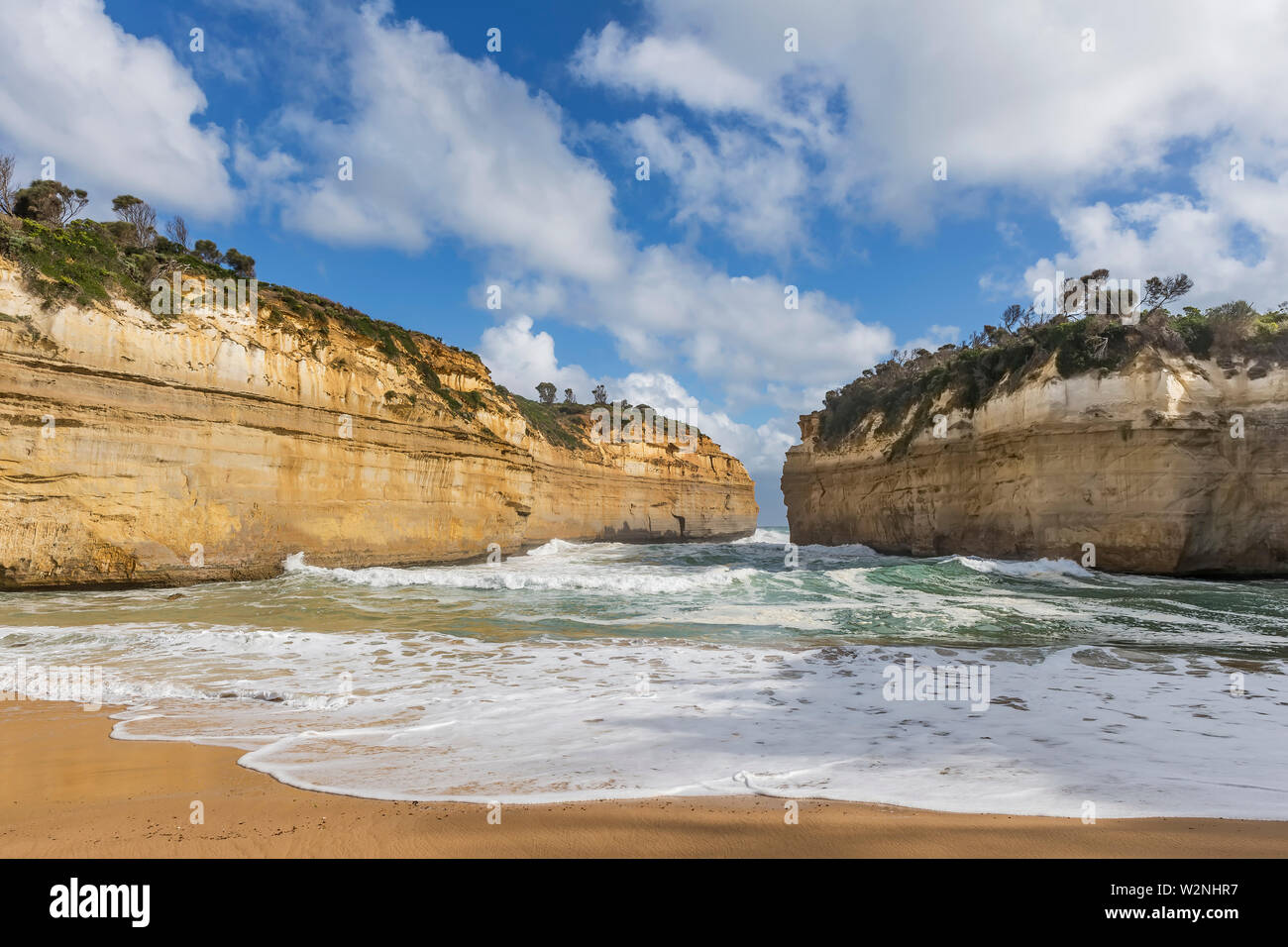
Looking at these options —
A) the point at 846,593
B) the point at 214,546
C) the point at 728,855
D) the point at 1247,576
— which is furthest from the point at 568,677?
the point at 1247,576

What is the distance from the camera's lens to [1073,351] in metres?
17.2

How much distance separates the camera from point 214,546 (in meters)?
14.6

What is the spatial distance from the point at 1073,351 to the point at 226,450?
22850 millimetres

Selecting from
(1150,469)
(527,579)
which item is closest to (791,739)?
(527,579)

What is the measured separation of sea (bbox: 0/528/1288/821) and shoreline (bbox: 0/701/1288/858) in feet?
0.70

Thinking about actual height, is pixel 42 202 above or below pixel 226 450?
above

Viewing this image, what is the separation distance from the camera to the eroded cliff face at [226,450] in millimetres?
12461

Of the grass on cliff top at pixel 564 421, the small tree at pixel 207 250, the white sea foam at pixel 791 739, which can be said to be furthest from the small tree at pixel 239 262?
the white sea foam at pixel 791 739

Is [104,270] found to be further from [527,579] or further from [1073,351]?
[1073,351]

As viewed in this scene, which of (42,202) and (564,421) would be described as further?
(564,421)

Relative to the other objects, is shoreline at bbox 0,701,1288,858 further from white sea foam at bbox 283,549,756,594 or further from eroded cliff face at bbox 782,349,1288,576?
eroded cliff face at bbox 782,349,1288,576

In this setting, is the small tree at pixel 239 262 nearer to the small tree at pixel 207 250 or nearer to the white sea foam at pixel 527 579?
the small tree at pixel 207 250
